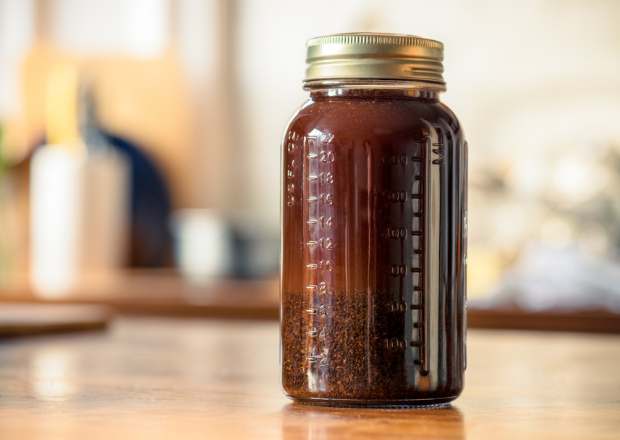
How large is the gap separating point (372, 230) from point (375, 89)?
7 cm

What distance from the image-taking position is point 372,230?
559mm

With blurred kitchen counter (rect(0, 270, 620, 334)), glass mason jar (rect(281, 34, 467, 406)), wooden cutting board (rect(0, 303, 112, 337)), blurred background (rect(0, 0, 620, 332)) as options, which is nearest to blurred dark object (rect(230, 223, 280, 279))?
blurred background (rect(0, 0, 620, 332))

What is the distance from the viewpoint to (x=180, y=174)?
123 inches

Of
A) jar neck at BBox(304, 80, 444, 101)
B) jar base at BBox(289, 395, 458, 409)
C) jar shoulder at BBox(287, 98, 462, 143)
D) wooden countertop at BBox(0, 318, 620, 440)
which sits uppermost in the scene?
jar neck at BBox(304, 80, 444, 101)

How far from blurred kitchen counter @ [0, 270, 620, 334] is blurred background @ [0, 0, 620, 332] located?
0.09 metres

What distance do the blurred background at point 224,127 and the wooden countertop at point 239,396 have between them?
1263 mm

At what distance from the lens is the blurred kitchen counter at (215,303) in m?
1.71

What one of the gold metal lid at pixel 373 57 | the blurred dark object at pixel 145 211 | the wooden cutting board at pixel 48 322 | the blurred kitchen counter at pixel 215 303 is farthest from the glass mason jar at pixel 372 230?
the blurred dark object at pixel 145 211

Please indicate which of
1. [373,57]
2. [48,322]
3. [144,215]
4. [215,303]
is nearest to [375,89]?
[373,57]

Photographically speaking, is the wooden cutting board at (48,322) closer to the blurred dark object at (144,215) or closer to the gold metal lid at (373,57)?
the gold metal lid at (373,57)

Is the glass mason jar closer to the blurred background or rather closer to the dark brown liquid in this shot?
the dark brown liquid

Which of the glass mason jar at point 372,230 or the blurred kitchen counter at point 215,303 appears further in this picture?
the blurred kitchen counter at point 215,303

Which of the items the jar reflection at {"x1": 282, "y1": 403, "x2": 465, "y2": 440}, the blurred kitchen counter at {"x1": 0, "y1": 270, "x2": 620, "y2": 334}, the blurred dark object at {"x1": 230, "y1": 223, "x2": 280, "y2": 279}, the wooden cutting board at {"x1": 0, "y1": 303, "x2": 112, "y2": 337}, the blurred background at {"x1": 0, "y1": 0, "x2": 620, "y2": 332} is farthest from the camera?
the blurred dark object at {"x1": 230, "y1": 223, "x2": 280, "y2": 279}

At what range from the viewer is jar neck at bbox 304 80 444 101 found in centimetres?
58
